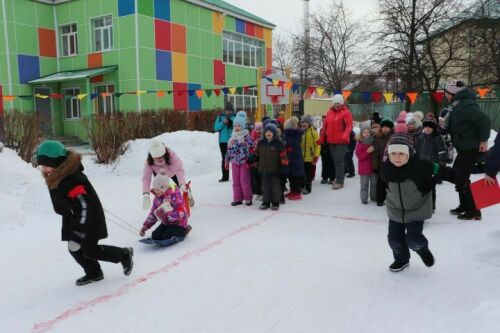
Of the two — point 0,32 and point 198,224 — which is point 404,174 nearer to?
point 198,224

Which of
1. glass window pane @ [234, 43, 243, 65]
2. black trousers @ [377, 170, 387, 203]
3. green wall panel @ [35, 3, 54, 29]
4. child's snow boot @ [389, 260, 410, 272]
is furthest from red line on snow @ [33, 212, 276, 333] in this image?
glass window pane @ [234, 43, 243, 65]

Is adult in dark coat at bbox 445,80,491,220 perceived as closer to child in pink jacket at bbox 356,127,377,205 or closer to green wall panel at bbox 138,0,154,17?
child in pink jacket at bbox 356,127,377,205

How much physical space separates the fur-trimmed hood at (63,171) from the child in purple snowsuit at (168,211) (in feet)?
4.27

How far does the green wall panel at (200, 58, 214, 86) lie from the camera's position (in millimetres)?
22953

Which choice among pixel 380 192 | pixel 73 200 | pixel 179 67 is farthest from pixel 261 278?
pixel 179 67

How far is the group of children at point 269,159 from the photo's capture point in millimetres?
6637

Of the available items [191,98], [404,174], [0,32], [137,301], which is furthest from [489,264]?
[0,32]

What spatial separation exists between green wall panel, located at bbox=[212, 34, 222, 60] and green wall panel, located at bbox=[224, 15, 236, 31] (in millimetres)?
890

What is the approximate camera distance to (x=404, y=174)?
376cm

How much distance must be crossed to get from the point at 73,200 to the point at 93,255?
531 millimetres

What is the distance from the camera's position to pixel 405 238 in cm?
396

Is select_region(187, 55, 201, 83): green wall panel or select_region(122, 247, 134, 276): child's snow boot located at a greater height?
select_region(187, 55, 201, 83): green wall panel

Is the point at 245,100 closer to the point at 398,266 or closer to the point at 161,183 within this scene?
the point at 161,183

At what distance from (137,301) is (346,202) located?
434cm
